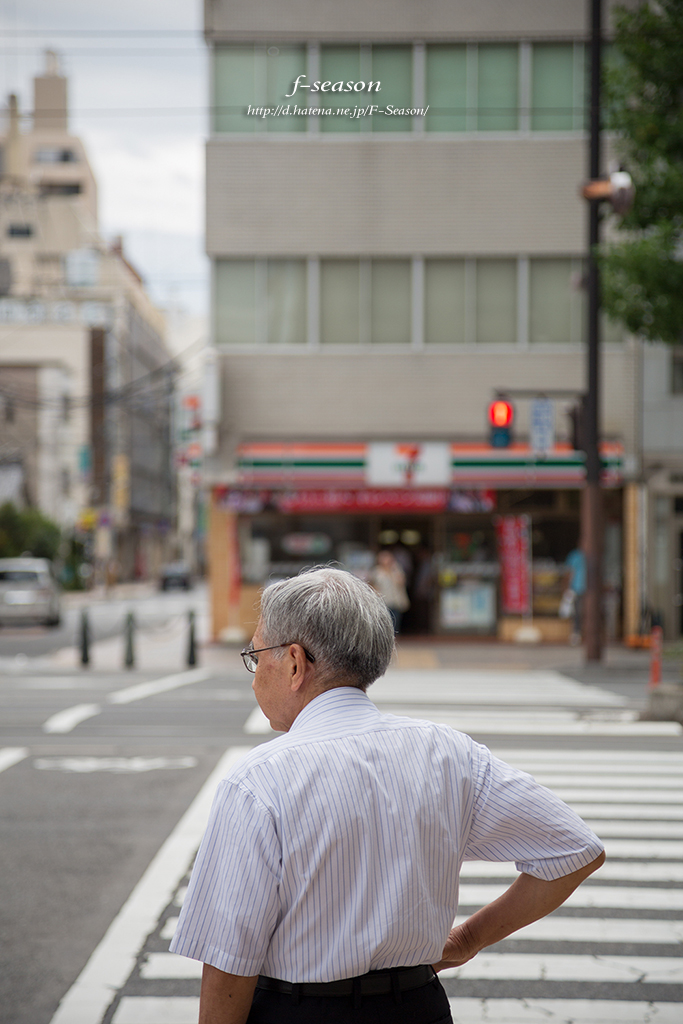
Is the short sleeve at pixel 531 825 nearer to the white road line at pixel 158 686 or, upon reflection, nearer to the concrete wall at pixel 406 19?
the white road line at pixel 158 686

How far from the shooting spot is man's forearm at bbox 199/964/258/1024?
2.08 metres

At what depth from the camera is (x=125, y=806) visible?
26.2 feet

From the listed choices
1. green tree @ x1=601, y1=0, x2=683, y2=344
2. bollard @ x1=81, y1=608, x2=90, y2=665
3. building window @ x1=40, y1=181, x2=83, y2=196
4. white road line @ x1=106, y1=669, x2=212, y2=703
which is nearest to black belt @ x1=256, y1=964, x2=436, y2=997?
white road line @ x1=106, y1=669, x2=212, y2=703

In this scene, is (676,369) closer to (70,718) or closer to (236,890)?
(70,718)

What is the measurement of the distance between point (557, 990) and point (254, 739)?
Answer: 6.38m

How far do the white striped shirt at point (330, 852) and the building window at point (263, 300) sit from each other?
20556 mm

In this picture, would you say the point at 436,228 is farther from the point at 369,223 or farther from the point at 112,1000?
the point at 112,1000

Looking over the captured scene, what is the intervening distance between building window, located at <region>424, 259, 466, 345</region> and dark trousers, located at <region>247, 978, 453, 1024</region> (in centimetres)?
2062

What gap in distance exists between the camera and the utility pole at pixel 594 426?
680 inches

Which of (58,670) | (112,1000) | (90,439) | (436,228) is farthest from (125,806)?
(90,439)

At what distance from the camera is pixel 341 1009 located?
2.11 metres

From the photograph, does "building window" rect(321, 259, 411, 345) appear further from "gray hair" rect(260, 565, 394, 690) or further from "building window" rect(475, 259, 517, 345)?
"gray hair" rect(260, 565, 394, 690)

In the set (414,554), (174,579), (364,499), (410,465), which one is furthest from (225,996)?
(174,579)

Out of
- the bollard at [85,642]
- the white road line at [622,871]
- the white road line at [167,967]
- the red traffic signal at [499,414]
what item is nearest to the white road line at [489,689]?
the red traffic signal at [499,414]
